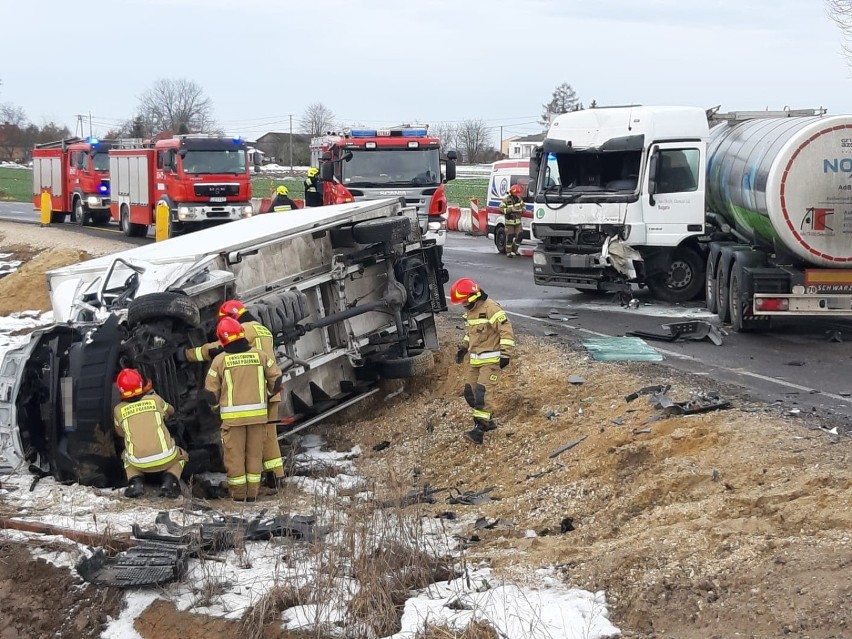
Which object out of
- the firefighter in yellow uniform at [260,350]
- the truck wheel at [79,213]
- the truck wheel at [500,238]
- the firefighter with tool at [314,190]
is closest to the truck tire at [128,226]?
the truck wheel at [79,213]

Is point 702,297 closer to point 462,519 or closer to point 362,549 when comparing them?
point 462,519

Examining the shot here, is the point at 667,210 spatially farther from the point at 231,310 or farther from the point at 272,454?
the point at 231,310

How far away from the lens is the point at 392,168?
1930cm

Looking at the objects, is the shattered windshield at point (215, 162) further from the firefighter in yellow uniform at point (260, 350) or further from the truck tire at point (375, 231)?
the firefighter in yellow uniform at point (260, 350)

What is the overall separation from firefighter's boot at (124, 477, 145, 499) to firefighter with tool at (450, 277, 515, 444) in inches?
119

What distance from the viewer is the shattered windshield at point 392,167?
19109mm

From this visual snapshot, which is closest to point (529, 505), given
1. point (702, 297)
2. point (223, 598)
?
point (223, 598)

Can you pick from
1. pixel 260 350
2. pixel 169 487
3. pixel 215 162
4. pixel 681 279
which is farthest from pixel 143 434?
pixel 215 162

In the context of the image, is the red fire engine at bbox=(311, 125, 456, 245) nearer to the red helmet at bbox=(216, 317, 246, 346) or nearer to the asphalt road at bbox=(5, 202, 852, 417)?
the asphalt road at bbox=(5, 202, 852, 417)

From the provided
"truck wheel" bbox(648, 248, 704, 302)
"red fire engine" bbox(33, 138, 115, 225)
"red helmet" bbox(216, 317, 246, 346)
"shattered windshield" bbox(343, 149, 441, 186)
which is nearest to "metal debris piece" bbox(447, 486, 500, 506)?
"red helmet" bbox(216, 317, 246, 346)

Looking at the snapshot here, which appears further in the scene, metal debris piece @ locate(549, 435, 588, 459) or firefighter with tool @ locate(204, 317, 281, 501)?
metal debris piece @ locate(549, 435, 588, 459)

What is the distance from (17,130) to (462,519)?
87.0 m

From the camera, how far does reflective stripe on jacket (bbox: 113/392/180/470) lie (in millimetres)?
7805

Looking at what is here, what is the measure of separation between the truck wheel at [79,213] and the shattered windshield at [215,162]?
8.34 metres
